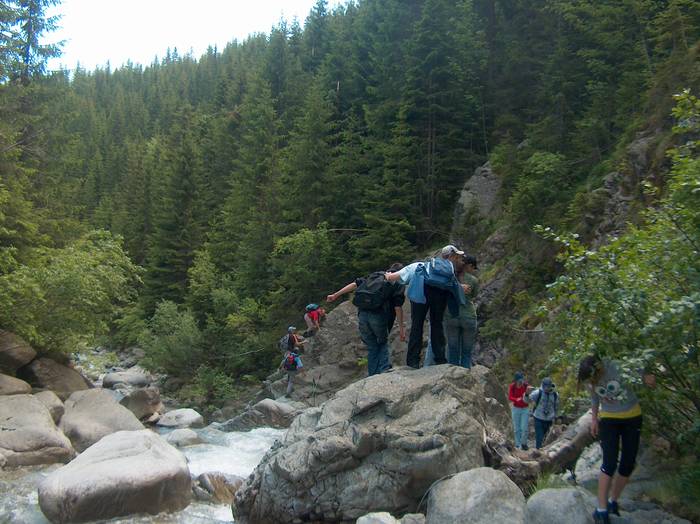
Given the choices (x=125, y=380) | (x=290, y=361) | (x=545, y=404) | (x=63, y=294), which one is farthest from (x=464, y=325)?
(x=125, y=380)

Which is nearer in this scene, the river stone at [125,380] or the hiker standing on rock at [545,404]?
the hiker standing on rock at [545,404]

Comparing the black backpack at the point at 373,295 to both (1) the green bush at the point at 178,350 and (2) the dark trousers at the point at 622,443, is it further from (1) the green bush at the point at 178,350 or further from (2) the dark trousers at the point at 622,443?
(1) the green bush at the point at 178,350

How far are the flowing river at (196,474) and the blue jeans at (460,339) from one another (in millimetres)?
2581

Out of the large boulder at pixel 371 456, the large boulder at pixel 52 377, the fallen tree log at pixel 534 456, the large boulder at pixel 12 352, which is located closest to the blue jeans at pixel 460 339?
the large boulder at pixel 371 456

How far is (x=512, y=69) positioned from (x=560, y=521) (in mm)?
25790

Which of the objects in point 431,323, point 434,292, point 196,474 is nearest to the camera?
point 434,292

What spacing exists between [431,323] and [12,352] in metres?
11.5

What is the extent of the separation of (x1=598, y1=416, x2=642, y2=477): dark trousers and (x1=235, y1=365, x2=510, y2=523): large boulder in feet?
4.99

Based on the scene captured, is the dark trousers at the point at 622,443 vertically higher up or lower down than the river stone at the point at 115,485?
higher up

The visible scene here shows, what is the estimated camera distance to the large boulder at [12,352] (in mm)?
14539

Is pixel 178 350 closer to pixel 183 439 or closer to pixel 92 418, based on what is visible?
pixel 183 439

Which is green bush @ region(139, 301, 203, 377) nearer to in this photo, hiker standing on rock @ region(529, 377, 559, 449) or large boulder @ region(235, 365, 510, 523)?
hiker standing on rock @ region(529, 377, 559, 449)

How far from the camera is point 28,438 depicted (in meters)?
10.5

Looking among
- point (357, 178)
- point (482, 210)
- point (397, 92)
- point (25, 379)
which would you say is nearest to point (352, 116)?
point (397, 92)
